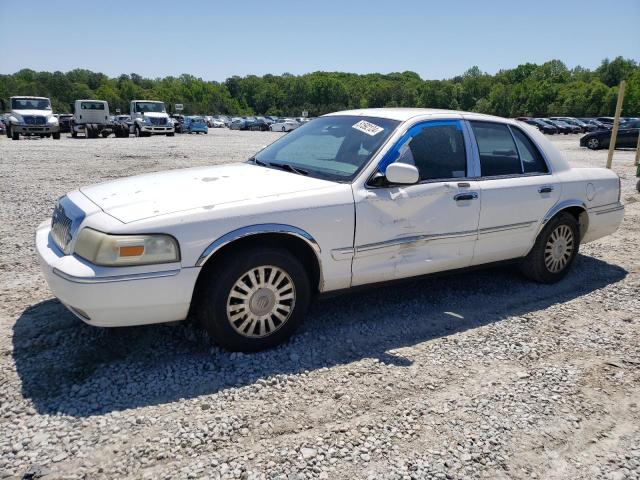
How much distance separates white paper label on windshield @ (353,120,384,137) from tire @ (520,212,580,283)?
6.56ft

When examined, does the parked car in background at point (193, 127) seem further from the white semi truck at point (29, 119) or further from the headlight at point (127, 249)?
the headlight at point (127, 249)

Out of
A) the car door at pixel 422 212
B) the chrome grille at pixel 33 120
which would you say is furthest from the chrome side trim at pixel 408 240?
the chrome grille at pixel 33 120

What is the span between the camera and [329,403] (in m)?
3.00

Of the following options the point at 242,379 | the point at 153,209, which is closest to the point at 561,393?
the point at 242,379

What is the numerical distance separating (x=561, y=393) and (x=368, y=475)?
4.94 feet

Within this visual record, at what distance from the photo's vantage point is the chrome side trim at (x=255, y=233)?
3154 mm

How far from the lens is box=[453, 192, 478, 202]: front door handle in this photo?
4118mm

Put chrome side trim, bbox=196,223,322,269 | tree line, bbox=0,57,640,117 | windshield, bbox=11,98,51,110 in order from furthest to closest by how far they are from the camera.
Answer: tree line, bbox=0,57,640,117
windshield, bbox=11,98,51,110
chrome side trim, bbox=196,223,322,269

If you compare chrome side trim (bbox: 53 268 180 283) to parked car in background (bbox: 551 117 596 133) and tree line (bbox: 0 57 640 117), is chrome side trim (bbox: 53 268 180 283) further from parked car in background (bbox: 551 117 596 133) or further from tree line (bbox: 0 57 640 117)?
tree line (bbox: 0 57 640 117)

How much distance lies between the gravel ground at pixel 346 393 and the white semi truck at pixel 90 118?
89.2 ft

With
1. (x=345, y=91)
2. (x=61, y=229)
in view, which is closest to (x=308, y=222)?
(x=61, y=229)

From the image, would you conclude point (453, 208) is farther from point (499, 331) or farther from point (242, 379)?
point (242, 379)

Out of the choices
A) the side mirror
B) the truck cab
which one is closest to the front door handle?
the side mirror

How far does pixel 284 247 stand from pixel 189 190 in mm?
761
